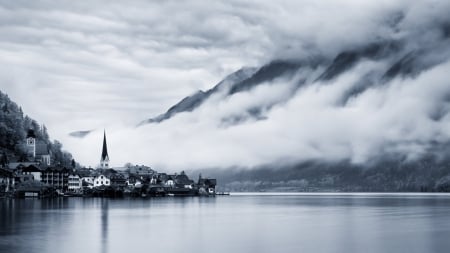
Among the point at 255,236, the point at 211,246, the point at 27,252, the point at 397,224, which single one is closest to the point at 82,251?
the point at 27,252

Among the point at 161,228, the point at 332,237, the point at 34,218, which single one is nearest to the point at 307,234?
the point at 332,237

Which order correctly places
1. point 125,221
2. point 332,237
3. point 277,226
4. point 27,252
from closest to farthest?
point 27,252
point 332,237
point 277,226
point 125,221

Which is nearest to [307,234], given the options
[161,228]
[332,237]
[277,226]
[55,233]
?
[332,237]

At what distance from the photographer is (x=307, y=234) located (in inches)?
3344

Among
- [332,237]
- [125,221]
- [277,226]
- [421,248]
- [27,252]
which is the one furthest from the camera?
[125,221]

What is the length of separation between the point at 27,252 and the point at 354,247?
31449 mm

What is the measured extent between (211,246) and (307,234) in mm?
17886

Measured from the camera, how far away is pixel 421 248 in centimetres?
6969

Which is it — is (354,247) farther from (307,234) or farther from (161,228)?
(161,228)

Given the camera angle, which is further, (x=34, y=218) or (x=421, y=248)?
(x=34, y=218)

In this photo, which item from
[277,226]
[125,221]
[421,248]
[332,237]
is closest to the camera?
[421,248]

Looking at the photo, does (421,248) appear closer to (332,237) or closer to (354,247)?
(354,247)

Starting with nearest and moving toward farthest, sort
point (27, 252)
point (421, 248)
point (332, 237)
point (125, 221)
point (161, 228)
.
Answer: point (27, 252) → point (421, 248) → point (332, 237) → point (161, 228) → point (125, 221)

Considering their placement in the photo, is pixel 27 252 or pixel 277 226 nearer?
pixel 27 252
